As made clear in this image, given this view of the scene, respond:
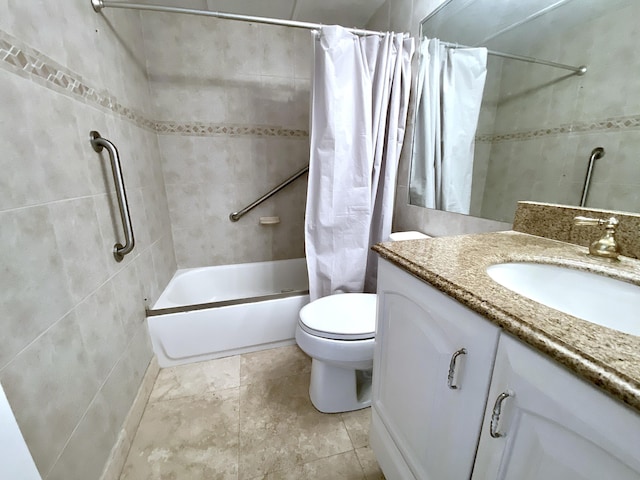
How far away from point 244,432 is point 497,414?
105 centimetres

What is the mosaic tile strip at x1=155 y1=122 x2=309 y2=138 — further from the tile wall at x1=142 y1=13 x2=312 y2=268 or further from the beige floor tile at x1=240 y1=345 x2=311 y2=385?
the beige floor tile at x1=240 y1=345 x2=311 y2=385

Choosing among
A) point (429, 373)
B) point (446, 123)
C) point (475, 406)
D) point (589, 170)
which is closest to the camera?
point (475, 406)

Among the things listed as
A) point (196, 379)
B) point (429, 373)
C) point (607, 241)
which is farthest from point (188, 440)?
point (607, 241)

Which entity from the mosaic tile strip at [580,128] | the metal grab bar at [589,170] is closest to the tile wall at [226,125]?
the mosaic tile strip at [580,128]

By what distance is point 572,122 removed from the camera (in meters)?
0.76

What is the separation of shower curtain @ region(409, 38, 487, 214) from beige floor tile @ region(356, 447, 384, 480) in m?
1.09

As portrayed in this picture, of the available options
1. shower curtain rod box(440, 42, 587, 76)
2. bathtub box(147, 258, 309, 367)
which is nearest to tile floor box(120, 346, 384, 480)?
bathtub box(147, 258, 309, 367)

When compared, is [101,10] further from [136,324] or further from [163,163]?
[136,324]

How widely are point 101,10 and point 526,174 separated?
6.09 ft

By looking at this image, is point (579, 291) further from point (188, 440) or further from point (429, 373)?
point (188, 440)

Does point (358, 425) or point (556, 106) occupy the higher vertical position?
point (556, 106)

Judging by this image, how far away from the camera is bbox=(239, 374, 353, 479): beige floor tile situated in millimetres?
984

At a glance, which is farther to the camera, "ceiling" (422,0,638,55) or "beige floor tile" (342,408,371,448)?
"beige floor tile" (342,408,371,448)

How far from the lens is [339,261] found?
148 centimetres
